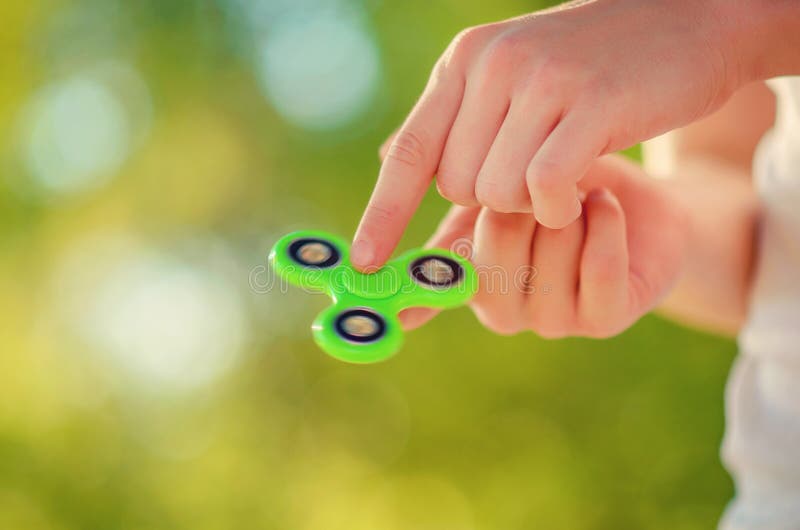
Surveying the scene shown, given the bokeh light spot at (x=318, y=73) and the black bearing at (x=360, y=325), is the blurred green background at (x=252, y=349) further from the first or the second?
the black bearing at (x=360, y=325)

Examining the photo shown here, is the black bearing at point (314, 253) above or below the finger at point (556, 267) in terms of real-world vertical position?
above

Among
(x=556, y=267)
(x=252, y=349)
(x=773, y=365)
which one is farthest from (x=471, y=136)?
(x=252, y=349)

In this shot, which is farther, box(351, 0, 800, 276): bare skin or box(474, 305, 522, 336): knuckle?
box(474, 305, 522, 336): knuckle

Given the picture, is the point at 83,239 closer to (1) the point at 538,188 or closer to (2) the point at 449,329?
(2) the point at 449,329

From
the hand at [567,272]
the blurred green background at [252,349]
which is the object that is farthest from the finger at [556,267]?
the blurred green background at [252,349]

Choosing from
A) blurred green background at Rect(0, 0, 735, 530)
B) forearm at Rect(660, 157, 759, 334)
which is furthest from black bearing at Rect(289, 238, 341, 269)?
blurred green background at Rect(0, 0, 735, 530)

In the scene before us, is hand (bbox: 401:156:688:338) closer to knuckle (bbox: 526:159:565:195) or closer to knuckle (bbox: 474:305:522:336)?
knuckle (bbox: 474:305:522:336)

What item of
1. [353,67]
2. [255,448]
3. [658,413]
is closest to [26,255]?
[255,448]
